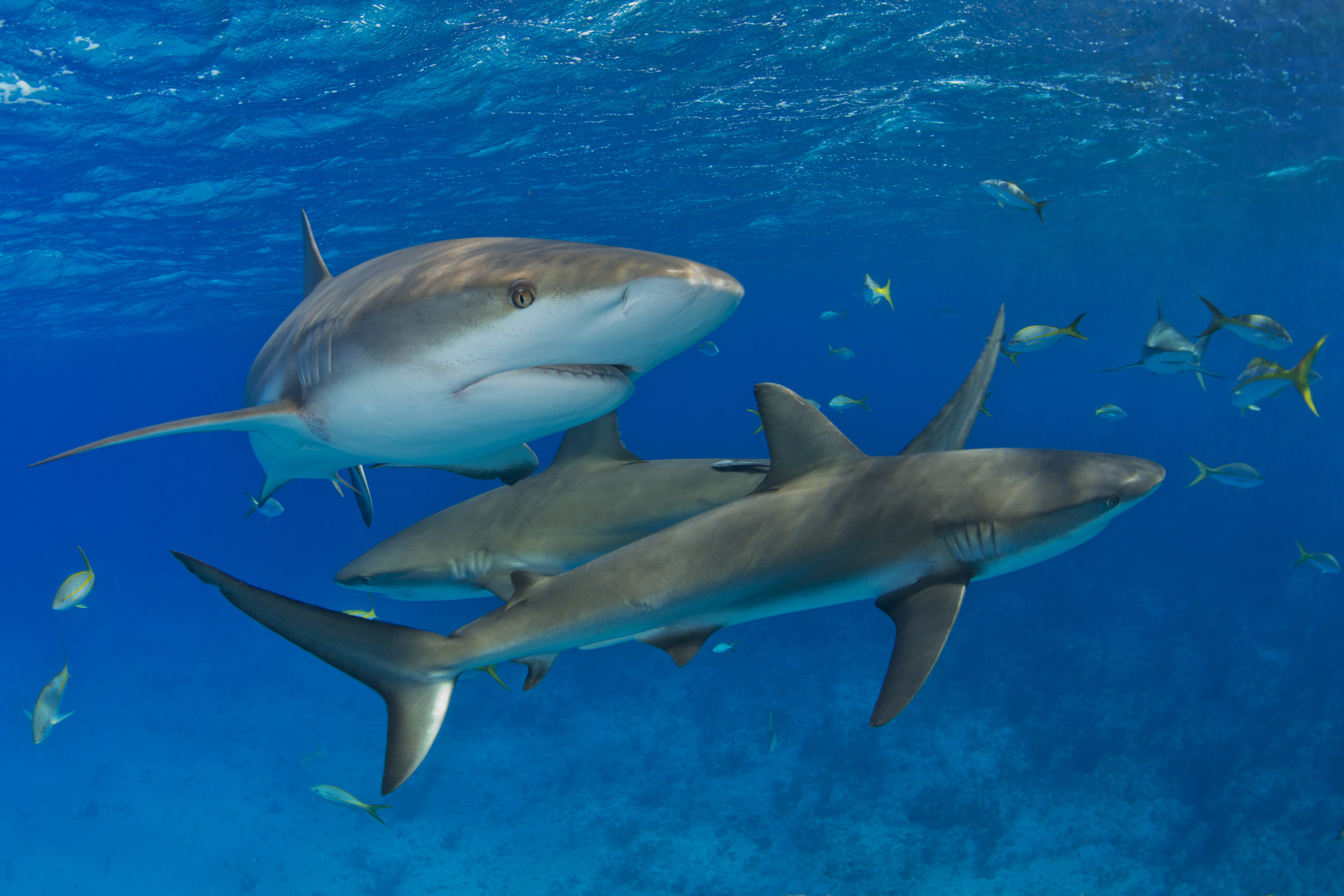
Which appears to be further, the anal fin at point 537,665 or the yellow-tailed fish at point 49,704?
the yellow-tailed fish at point 49,704

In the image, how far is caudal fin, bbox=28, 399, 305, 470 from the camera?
2518 millimetres

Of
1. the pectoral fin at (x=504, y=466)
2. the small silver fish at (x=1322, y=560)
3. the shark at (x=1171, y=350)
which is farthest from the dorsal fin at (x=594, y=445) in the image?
the small silver fish at (x=1322, y=560)

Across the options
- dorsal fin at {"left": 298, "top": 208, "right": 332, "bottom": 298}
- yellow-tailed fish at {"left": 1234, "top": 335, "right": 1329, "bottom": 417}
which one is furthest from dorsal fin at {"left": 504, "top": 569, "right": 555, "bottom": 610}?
yellow-tailed fish at {"left": 1234, "top": 335, "right": 1329, "bottom": 417}

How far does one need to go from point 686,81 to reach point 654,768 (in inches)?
548

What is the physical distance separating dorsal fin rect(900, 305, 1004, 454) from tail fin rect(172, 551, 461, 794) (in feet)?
7.08

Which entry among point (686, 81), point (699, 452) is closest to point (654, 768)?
point (686, 81)

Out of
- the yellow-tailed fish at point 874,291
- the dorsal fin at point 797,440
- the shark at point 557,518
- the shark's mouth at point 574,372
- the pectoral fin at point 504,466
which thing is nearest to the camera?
the shark's mouth at point 574,372

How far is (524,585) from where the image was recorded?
2.67m

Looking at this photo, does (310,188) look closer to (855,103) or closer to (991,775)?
(855,103)

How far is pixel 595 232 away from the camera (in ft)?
82.2

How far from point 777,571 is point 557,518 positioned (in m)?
1.69

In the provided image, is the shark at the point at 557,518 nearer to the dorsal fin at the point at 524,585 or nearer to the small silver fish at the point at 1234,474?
the dorsal fin at the point at 524,585

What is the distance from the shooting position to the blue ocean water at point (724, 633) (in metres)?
11.4

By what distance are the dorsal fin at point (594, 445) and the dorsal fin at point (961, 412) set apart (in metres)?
1.69
